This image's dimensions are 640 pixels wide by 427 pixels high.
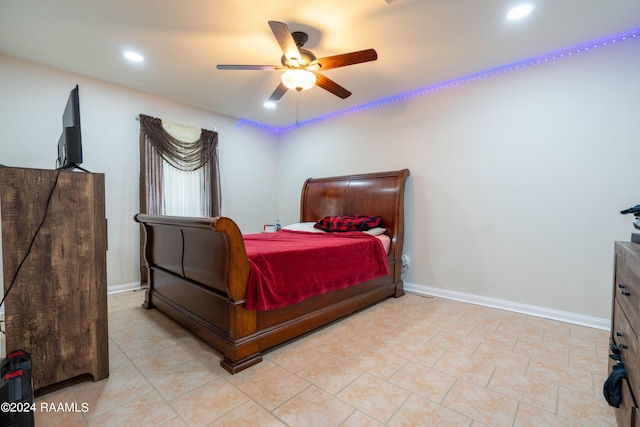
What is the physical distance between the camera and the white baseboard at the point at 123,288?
3383mm

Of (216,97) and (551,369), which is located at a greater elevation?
(216,97)

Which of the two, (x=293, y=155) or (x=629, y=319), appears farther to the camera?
(x=293, y=155)

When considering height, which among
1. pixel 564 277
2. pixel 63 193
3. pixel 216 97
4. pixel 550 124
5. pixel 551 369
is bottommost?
pixel 551 369

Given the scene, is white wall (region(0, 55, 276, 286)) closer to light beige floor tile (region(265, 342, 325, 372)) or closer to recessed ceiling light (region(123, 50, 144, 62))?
recessed ceiling light (region(123, 50, 144, 62))

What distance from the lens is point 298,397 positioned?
1.57 meters

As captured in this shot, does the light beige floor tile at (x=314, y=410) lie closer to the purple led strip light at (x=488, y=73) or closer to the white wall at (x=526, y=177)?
the white wall at (x=526, y=177)

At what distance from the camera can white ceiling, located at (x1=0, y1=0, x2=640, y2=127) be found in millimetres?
2070

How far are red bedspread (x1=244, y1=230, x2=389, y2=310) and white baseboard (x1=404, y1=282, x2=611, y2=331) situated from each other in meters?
0.77

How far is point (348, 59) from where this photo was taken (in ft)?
7.21

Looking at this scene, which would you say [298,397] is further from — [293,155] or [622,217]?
[293,155]

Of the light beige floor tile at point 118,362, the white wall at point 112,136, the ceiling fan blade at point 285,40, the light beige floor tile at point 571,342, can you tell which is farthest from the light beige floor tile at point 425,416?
the white wall at point 112,136

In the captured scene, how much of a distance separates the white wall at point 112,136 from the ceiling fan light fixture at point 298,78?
2277mm

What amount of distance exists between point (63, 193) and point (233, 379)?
145cm

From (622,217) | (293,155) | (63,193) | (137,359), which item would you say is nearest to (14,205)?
(63,193)
